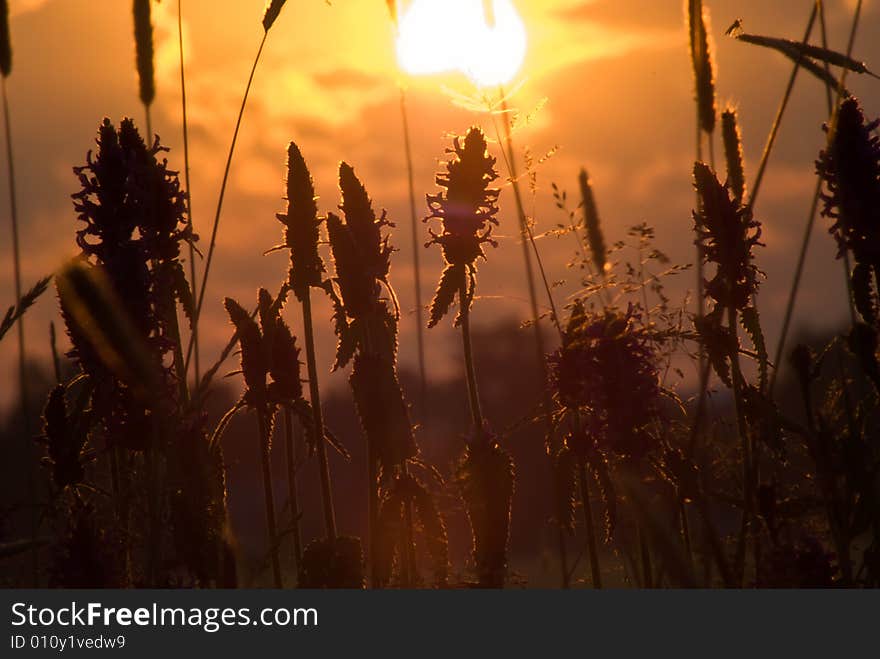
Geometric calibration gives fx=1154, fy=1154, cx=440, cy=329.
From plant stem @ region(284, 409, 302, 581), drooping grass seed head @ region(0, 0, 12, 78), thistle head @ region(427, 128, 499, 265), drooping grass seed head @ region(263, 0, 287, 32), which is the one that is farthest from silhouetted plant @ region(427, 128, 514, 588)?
drooping grass seed head @ region(0, 0, 12, 78)

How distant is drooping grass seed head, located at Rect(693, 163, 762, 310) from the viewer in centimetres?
417

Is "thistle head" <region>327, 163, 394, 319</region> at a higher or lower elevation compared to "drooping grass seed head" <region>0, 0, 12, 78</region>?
lower

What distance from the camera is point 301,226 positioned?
183 inches

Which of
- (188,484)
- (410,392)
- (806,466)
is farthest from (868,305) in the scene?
(410,392)

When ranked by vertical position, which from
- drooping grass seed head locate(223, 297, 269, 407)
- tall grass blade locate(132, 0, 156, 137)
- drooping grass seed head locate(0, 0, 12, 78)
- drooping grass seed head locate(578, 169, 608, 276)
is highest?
drooping grass seed head locate(0, 0, 12, 78)

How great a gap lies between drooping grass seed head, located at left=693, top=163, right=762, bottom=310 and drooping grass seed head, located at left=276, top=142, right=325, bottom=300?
1.51 m

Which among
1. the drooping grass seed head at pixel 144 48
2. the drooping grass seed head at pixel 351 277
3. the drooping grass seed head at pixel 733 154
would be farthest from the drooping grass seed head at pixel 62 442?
the drooping grass seed head at pixel 733 154

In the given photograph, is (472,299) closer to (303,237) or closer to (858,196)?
(303,237)

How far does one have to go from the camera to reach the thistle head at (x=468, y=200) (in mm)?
4504

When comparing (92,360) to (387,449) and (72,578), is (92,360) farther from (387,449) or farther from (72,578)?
(387,449)

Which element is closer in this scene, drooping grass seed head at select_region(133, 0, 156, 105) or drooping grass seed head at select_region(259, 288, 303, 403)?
drooping grass seed head at select_region(133, 0, 156, 105)

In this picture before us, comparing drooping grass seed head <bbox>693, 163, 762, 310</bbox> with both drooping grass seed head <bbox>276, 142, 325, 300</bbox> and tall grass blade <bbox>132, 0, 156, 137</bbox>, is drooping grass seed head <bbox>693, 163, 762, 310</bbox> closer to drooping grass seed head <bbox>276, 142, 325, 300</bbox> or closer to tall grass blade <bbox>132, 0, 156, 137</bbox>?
drooping grass seed head <bbox>276, 142, 325, 300</bbox>

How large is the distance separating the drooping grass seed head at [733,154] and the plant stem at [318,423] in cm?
177

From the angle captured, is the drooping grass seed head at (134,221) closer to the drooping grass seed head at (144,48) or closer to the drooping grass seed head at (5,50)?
the drooping grass seed head at (144,48)
